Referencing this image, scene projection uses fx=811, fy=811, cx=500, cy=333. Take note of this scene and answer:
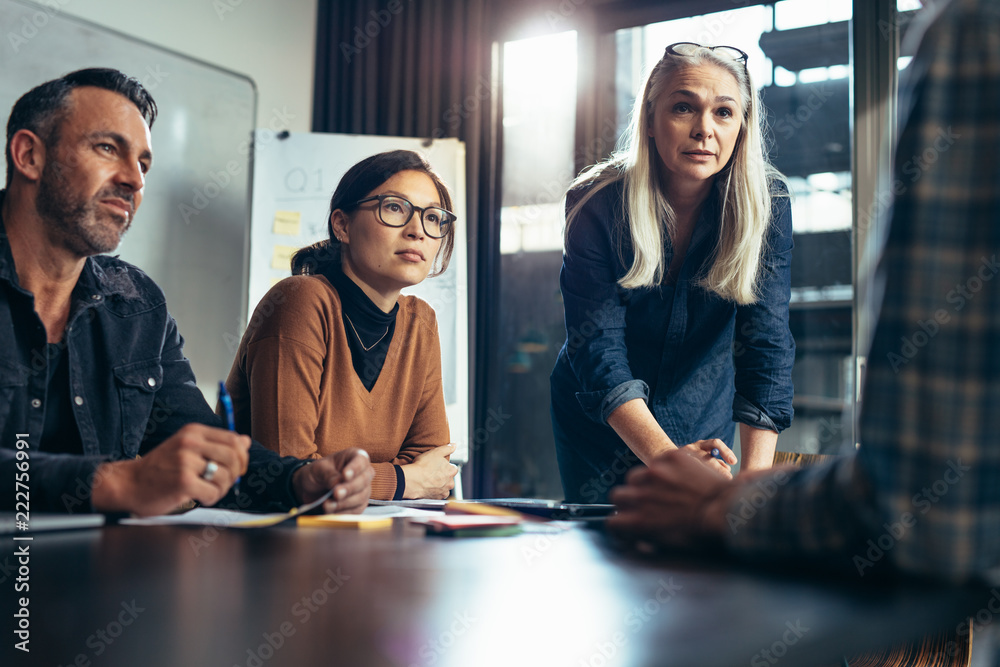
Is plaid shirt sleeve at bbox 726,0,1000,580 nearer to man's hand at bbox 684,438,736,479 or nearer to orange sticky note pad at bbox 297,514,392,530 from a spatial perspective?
orange sticky note pad at bbox 297,514,392,530

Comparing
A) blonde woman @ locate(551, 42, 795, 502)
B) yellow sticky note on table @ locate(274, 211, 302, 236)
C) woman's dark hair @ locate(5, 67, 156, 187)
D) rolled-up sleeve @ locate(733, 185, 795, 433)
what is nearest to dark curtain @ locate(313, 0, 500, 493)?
yellow sticky note on table @ locate(274, 211, 302, 236)

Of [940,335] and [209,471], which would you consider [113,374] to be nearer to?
[209,471]

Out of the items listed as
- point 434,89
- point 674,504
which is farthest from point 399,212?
point 434,89

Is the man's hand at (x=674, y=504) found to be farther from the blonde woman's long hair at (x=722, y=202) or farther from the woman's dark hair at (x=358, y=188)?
the woman's dark hair at (x=358, y=188)

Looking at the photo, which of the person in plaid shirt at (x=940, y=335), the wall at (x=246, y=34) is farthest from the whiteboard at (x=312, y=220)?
the person in plaid shirt at (x=940, y=335)

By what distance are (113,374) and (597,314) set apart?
0.93m

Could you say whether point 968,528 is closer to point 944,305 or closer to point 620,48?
point 944,305

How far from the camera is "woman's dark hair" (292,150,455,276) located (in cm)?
195

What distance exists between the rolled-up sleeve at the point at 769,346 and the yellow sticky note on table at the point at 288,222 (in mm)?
2391

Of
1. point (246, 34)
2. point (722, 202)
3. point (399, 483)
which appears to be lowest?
point (399, 483)

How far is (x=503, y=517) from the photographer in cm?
104

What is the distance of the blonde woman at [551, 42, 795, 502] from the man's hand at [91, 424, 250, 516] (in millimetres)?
823

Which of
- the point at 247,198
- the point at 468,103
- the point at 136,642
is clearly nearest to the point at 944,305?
the point at 136,642

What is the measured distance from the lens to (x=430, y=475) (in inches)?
63.8
